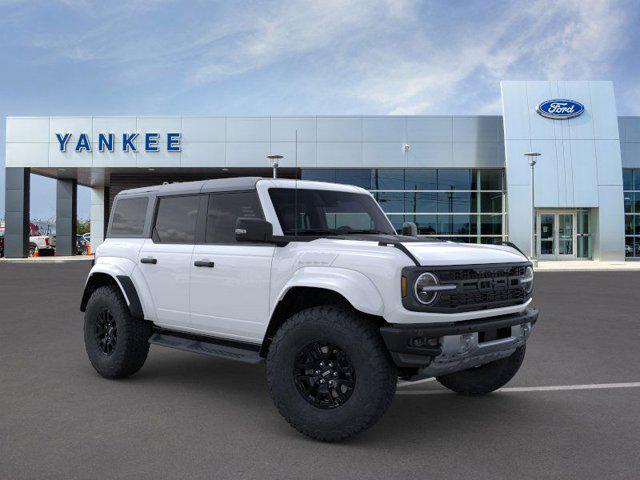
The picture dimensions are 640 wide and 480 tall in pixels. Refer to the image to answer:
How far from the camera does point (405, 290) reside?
3.97m

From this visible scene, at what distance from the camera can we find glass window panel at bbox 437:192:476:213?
32.8 meters

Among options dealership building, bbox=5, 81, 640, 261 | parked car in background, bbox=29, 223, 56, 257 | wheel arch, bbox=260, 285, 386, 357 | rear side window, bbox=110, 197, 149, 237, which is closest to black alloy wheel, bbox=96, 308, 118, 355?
rear side window, bbox=110, 197, 149, 237

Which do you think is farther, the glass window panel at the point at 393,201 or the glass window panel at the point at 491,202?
the glass window panel at the point at 491,202

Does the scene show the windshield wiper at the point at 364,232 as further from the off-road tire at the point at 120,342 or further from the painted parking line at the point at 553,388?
the off-road tire at the point at 120,342

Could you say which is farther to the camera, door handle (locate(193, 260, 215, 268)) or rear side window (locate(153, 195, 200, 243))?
rear side window (locate(153, 195, 200, 243))

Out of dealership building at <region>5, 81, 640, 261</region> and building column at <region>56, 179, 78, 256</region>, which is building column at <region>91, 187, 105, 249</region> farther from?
dealership building at <region>5, 81, 640, 261</region>

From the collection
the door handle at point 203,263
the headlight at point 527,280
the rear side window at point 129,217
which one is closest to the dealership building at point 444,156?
the rear side window at point 129,217

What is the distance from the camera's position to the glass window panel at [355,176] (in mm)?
32312

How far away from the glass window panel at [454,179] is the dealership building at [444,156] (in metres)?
0.06

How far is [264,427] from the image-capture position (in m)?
4.56

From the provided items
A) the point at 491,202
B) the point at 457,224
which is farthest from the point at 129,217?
the point at 491,202

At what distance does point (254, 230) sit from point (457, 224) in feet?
96.6

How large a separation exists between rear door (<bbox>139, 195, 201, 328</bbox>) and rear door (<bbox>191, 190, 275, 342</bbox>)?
150 mm

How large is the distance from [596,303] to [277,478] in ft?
38.3
